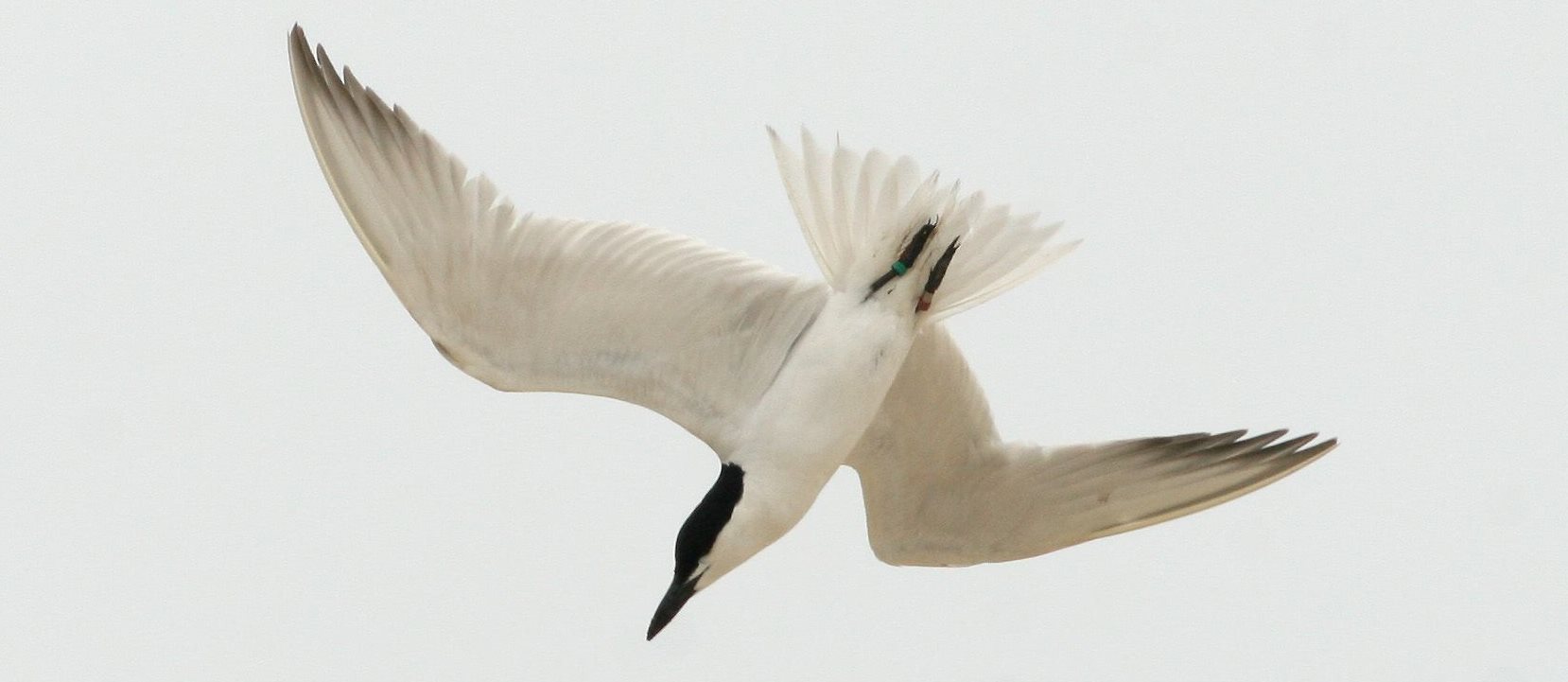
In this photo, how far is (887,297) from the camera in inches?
226

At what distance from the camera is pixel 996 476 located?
20.7ft

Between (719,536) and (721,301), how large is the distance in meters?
0.58

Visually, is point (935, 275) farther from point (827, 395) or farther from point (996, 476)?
point (996, 476)

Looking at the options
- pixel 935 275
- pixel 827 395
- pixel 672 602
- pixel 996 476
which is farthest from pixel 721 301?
pixel 996 476

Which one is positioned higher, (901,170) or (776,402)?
(901,170)

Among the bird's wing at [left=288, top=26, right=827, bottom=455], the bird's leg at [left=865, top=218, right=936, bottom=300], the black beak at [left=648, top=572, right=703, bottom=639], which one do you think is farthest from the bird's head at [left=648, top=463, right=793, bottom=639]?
the bird's leg at [left=865, top=218, right=936, bottom=300]

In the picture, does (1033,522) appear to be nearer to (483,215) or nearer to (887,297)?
(887,297)

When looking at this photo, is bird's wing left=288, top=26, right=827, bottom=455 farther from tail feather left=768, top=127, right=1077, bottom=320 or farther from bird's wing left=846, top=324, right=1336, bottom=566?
bird's wing left=846, top=324, right=1336, bottom=566

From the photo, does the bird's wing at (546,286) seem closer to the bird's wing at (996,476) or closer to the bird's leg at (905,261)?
the bird's leg at (905,261)

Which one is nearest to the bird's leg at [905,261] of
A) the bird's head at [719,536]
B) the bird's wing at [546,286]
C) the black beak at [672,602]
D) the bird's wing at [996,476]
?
the bird's wing at [546,286]

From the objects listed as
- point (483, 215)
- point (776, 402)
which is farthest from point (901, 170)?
point (483, 215)

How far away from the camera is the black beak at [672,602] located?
5758 millimetres

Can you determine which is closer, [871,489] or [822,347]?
[822,347]

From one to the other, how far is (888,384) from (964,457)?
0.65 meters
